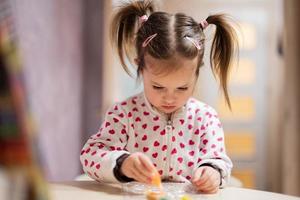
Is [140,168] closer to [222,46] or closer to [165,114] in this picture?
[165,114]

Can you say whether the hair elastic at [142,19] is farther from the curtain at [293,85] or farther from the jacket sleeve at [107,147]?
the curtain at [293,85]

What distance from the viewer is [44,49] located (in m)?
1.79

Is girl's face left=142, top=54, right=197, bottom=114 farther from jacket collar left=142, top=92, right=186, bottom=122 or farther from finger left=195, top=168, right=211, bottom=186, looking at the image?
finger left=195, top=168, right=211, bottom=186

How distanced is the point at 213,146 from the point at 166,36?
0.68 feet

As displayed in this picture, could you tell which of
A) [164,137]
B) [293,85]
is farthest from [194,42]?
[293,85]

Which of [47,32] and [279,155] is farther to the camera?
[279,155]

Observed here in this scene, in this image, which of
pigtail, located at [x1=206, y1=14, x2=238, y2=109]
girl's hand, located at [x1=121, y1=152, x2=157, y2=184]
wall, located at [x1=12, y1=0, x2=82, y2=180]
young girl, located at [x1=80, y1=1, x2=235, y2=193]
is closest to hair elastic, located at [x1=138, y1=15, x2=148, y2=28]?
young girl, located at [x1=80, y1=1, x2=235, y2=193]

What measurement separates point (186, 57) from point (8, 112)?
516mm

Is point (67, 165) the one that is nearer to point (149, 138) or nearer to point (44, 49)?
point (44, 49)

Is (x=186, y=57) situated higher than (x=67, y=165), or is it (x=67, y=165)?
(x=186, y=57)

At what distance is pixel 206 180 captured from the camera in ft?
2.45

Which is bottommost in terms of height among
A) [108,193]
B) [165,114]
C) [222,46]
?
[108,193]

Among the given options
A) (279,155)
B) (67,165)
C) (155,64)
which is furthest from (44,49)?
(279,155)

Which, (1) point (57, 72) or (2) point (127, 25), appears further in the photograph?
(1) point (57, 72)
